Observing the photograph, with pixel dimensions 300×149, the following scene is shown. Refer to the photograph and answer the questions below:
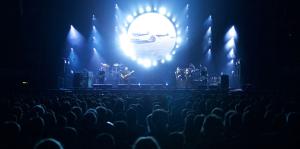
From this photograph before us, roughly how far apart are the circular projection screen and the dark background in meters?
4.44

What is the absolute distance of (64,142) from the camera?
462 centimetres

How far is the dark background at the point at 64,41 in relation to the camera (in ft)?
64.0

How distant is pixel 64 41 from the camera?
23.3 metres

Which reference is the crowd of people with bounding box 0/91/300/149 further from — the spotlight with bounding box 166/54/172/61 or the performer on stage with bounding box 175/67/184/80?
the spotlight with bounding box 166/54/172/61

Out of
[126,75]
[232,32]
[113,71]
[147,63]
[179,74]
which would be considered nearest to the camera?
[179,74]

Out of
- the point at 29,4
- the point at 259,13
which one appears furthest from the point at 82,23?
the point at 259,13

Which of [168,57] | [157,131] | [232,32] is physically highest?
[232,32]

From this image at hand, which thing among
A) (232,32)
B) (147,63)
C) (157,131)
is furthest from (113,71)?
(157,131)

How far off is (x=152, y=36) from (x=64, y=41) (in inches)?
236

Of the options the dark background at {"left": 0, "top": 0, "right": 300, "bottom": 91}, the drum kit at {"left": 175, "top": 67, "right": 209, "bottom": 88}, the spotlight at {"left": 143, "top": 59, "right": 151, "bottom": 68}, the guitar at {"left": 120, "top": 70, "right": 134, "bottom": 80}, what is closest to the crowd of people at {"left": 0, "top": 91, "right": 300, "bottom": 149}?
the dark background at {"left": 0, "top": 0, "right": 300, "bottom": 91}

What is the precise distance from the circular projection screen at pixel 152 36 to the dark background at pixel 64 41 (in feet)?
14.6

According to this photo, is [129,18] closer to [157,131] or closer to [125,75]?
→ [125,75]

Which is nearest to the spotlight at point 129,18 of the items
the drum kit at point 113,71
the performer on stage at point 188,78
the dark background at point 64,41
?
the drum kit at point 113,71

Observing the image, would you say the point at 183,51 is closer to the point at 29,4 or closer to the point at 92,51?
the point at 92,51
